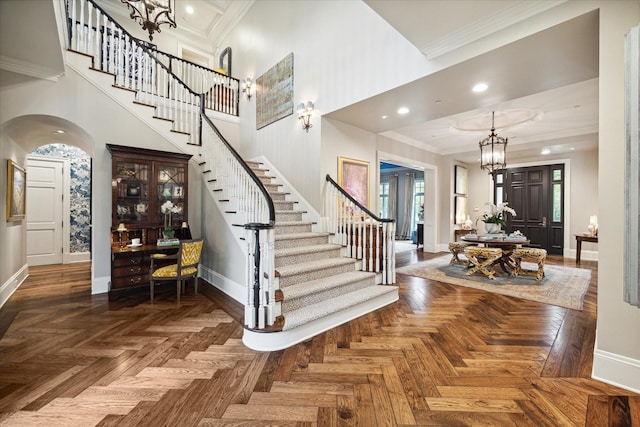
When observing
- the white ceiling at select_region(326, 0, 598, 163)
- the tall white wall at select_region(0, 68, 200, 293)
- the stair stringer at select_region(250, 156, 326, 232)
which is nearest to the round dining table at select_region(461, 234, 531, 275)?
the white ceiling at select_region(326, 0, 598, 163)

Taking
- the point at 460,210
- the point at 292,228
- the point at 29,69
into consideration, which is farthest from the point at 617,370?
the point at 460,210

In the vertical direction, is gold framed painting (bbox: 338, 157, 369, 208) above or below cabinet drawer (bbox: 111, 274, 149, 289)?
above

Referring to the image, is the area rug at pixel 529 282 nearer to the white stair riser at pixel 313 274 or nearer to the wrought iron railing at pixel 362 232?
the wrought iron railing at pixel 362 232

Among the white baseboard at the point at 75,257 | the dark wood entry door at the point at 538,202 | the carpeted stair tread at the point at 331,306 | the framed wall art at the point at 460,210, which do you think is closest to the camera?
the carpeted stair tread at the point at 331,306

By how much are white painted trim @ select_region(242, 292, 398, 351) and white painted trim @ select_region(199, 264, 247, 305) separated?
2.84 feet

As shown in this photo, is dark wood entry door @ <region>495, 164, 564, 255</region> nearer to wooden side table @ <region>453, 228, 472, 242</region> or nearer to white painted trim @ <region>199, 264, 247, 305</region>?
wooden side table @ <region>453, 228, 472, 242</region>

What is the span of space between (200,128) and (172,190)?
1.37 meters

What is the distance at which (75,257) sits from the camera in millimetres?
6277

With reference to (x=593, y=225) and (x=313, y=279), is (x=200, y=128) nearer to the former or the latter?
(x=313, y=279)

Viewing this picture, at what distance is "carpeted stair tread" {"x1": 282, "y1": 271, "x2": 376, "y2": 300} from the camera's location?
3031mm

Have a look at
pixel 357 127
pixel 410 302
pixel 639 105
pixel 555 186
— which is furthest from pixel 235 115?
pixel 555 186

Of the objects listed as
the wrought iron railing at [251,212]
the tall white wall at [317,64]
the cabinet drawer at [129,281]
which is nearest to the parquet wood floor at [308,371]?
the wrought iron railing at [251,212]

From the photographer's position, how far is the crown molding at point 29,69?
11.0ft

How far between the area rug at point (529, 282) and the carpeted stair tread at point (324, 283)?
196cm
